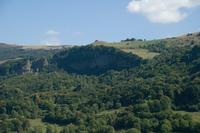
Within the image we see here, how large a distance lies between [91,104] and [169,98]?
109 ft

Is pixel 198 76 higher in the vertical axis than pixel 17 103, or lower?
higher

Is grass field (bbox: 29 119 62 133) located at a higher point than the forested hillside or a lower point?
lower

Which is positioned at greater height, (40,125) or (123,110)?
(123,110)

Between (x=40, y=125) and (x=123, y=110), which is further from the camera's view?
(x=40, y=125)

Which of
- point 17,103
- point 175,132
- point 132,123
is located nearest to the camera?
point 175,132

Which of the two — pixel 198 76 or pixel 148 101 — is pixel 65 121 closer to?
pixel 148 101

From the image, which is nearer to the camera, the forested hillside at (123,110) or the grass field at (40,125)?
the forested hillside at (123,110)

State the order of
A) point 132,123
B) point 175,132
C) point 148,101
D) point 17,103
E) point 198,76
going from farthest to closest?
point 17,103 < point 198,76 < point 148,101 < point 132,123 < point 175,132

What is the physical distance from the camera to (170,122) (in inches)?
5221

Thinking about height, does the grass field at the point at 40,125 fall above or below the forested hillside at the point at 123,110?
below

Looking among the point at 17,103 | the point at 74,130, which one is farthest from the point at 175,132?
the point at 17,103

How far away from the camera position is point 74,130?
14325cm

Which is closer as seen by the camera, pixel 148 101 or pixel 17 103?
pixel 148 101

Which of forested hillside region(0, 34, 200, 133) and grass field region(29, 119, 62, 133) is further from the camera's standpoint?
grass field region(29, 119, 62, 133)
